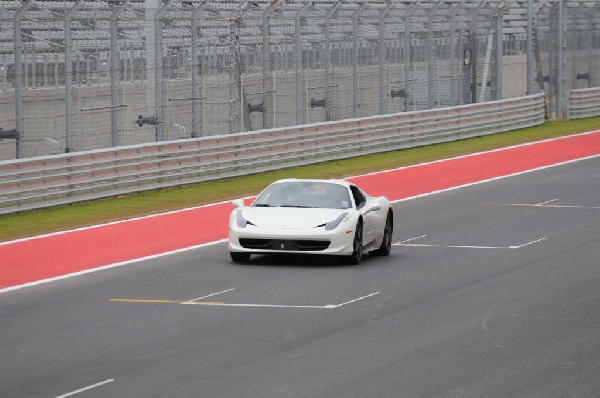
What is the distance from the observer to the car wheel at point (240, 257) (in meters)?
19.3

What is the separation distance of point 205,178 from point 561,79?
21.3 m

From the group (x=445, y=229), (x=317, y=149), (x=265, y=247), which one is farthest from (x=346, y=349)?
(x=317, y=149)

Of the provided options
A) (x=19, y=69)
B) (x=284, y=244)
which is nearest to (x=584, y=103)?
(x=19, y=69)

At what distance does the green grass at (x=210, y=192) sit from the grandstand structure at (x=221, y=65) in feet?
3.99

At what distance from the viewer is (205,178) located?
1239 inches

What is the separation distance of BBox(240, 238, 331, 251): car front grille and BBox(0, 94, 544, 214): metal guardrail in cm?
763

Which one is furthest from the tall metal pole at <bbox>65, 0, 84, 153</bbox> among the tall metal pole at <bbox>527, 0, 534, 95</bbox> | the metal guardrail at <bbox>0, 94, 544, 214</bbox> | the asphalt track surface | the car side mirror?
the tall metal pole at <bbox>527, 0, 534, 95</bbox>

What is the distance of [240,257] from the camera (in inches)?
765

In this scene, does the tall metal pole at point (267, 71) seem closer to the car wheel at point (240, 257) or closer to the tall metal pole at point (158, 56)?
the tall metal pole at point (158, 56)

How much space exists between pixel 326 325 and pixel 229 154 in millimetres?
18387

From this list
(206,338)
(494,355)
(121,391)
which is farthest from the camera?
(206,338)

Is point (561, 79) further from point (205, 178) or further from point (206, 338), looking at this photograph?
point (206, 338)

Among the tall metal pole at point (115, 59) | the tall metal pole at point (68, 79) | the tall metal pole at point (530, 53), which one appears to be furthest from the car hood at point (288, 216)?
the tall metal pole at point (530, 53)

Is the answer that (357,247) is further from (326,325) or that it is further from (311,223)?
(326,325)
